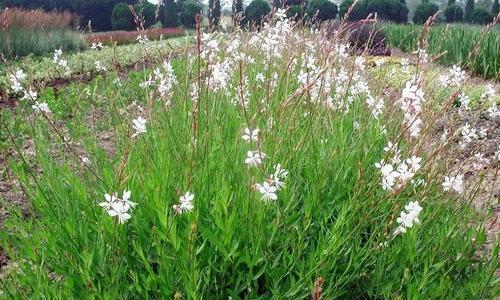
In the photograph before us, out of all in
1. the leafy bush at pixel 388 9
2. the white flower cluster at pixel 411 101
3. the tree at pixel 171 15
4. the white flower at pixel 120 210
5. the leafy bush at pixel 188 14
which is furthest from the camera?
the leafy bush at pixel 388 9

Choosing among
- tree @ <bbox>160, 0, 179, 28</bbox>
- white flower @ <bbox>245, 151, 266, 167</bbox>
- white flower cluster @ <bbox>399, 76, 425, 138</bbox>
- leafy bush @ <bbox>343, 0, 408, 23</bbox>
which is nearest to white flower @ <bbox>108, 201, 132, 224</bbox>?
white flower @ <bbox>245, 151, 266, 167</bbox>

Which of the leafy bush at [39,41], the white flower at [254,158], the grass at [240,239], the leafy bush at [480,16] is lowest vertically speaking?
the leafy bush at [480,16]

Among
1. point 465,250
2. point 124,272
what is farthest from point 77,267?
point 465,250

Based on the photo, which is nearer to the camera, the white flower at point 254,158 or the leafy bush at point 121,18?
the white flower at point 254,158

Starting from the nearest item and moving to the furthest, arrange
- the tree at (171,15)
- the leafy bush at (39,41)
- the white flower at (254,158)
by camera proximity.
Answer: the white flower at (254,158), the leafy bush at (39,41), the tree at (171,15)

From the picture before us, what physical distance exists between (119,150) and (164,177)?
867 mm

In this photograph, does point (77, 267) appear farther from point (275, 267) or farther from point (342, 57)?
point (342, 57)

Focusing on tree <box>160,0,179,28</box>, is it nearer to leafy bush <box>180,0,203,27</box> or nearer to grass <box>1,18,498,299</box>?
leafy bush <box>180,0,203,27</box>

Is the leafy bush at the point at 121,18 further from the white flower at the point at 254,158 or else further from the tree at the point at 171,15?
the white flower at the point at 254,158

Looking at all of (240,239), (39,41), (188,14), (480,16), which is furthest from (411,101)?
(480,16)

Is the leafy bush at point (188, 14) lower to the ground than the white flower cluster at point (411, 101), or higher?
lower

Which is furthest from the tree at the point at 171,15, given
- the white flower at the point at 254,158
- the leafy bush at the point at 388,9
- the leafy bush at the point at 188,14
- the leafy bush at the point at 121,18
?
the white flower at the point at 254,158

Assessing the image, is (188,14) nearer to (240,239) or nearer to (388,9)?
(388,9)

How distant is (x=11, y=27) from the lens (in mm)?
12664
